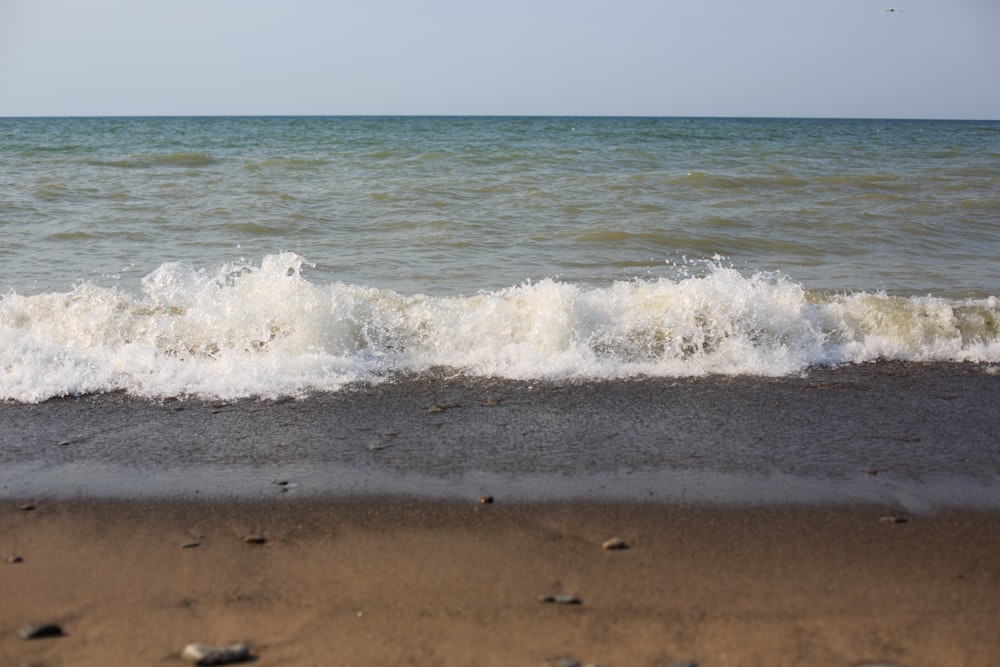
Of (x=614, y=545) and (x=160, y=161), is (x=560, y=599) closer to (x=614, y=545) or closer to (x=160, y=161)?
(x=614, y=545)

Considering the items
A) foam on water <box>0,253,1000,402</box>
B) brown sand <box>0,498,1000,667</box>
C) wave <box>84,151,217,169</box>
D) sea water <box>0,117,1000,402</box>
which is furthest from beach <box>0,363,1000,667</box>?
wave <box>84,151,217,169</box>

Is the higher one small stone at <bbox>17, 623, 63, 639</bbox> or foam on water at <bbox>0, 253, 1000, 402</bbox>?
foam on water at <bbox>0, 253, 1000, 402</bbox>

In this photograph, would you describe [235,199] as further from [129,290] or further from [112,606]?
[112,606]

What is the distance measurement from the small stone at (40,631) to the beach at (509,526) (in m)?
0.03

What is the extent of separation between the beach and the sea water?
2.03 feet

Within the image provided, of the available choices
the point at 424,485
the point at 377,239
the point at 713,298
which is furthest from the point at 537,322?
the point at 377,239

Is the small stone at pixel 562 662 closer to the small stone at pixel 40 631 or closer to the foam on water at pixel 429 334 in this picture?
the small stone at pixel 40 631

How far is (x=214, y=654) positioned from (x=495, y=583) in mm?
950

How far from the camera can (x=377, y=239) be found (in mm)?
10031

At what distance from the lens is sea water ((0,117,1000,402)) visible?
5.38 m

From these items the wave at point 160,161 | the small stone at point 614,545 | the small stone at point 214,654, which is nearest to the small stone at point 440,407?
the small stone at point 614,545

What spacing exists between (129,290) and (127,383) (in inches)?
104

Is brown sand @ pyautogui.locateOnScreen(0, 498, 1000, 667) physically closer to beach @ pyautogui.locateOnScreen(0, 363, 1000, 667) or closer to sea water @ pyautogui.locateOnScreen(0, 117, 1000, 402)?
beach @ pyautogui.locateOnScreen(0, 363, 1000, 667)

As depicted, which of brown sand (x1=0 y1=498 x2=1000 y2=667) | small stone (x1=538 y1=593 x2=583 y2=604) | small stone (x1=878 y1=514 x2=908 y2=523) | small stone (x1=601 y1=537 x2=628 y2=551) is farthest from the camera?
small stone (x1=878 y1=514 x2=908 y2=523)
